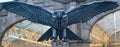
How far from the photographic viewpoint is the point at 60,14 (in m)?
8.16

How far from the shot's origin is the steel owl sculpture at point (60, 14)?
816 centimetres

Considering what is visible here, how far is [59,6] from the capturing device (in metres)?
13.7

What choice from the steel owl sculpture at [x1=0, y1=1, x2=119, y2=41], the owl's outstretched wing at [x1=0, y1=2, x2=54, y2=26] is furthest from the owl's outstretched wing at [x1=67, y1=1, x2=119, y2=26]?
the owl's outstretched wing at [x1=0, y1=2, x2=54, y2=26]

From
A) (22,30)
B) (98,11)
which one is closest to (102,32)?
(22,30)

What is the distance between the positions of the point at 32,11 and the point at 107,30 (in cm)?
1456

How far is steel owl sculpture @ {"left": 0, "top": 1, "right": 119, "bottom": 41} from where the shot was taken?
8.16 m

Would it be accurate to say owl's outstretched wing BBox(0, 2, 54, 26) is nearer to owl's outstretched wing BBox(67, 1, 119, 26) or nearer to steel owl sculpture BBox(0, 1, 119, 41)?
steel owl sculpture BBox(0, 1, 119, 41)

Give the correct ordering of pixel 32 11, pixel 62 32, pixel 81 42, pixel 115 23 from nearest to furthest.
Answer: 1. pixel 62 32
2. pixel 32 11
3. pixel 81 42
4. pixel 115 23

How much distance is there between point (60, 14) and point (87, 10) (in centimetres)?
81

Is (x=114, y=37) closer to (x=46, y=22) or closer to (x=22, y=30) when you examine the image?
(x=22, y=30)

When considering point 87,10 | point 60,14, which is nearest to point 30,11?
point 60,14

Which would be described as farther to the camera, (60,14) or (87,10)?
(87,10)

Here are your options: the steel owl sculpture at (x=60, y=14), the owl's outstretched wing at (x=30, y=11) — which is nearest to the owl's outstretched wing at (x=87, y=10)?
the steel owl sculpture at (x=60, y=14)

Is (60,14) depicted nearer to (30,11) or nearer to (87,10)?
(87,10)
